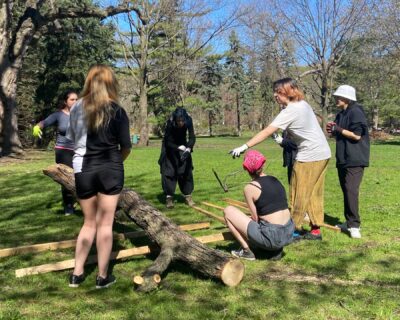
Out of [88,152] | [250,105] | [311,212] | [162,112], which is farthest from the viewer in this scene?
[250,105]

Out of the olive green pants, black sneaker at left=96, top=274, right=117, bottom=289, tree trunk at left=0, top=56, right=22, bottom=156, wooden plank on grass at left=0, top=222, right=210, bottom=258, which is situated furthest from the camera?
tree trunk at left=0, top=56, right=22, bottom=156

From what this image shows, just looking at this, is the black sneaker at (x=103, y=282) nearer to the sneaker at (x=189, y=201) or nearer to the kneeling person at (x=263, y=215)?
the kneeling person at (x=263, y=215)

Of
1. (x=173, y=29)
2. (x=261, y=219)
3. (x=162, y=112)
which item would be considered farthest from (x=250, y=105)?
(x=261, y=219)

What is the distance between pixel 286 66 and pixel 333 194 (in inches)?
1399

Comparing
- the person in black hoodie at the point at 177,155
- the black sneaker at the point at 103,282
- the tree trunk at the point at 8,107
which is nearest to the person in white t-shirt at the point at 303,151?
the black sneaker at the point at 103,282

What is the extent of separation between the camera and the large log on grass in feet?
13.7

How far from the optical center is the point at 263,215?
4.87 metres

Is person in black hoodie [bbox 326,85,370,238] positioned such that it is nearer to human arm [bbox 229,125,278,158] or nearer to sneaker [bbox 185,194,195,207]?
human arm [bbox 229,125,278,158]

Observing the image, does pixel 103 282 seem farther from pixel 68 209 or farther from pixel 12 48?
pixel 12 48

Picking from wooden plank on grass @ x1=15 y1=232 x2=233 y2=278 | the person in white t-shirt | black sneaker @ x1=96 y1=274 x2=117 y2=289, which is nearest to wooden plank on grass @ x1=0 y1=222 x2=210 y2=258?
wooden plank on grass @ x1=15 y1=232 x2=233 y2=278

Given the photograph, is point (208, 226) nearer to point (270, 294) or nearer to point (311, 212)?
point (311, 212)

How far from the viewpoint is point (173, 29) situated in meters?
34.6

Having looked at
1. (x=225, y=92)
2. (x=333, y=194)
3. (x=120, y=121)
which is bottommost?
(x=333, y=194)

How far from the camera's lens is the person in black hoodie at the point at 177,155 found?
26.0 feet
